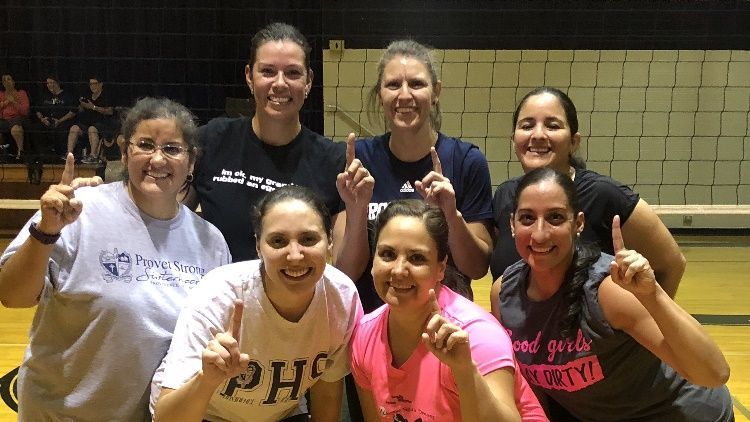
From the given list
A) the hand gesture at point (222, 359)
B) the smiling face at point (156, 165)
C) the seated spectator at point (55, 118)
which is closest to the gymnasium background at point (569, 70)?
the seated spectator at point (55, 118)

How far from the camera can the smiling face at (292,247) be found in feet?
6.93

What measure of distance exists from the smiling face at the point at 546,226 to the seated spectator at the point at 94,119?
7289 millimetres

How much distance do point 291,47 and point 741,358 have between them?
3.68m

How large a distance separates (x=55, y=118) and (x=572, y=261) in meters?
8.12

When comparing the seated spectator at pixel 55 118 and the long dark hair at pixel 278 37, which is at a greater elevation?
the long dark hair at pixel 278 37

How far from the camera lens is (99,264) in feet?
7.32

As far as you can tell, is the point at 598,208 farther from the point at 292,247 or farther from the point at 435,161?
the point at 292,247

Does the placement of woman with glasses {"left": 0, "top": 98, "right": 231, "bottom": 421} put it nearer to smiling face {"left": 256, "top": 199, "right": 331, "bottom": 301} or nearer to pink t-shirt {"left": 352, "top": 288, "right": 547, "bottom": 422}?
smiling face {"left": 256, "top": 199, "right": 331, "bottom": 301}

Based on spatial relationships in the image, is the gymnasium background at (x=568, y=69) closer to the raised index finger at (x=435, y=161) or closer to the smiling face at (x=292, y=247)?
the raised index finger at (x=435, y=161)

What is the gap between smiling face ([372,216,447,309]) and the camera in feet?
6.81

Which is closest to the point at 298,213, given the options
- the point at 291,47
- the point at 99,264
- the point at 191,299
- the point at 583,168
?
the point at 191,299

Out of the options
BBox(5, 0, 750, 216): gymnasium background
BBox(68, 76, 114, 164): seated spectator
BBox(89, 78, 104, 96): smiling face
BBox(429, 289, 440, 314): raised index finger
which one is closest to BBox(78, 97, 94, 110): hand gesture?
BBox(68, 76, 114, 164): seated spectator

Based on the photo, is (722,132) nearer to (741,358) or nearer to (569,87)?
(569,87)


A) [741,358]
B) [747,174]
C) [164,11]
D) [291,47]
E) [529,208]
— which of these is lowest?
[741,358]
